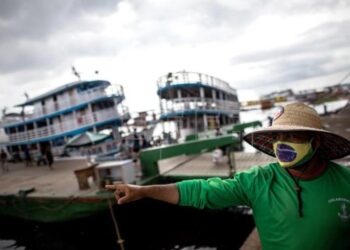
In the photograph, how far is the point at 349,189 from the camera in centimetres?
155

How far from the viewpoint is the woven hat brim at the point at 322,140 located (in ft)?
5.51

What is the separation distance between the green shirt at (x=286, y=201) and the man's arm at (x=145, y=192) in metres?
0.05

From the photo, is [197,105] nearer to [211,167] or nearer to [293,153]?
[211,167]

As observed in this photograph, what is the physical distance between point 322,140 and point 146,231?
801 centimetres

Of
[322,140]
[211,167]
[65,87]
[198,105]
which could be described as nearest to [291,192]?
[322,140]

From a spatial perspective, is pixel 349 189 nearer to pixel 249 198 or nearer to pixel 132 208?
pixel 249 198

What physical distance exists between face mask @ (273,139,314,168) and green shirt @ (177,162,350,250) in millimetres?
76

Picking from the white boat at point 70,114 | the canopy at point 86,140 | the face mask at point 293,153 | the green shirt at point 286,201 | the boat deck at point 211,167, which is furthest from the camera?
the white boat at point 70,114

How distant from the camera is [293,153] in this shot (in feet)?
5.51

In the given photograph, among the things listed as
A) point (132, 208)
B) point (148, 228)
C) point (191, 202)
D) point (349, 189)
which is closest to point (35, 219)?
point (132, 208)

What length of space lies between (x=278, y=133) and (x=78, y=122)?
24.5 m

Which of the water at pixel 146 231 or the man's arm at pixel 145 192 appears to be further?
the water at pixel 146 231

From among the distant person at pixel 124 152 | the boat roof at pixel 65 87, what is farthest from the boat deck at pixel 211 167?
the boat roof at pixel 65 87

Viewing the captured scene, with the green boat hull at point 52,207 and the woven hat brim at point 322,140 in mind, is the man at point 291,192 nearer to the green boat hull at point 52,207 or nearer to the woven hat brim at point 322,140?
the woven hat brim at point 322,140
